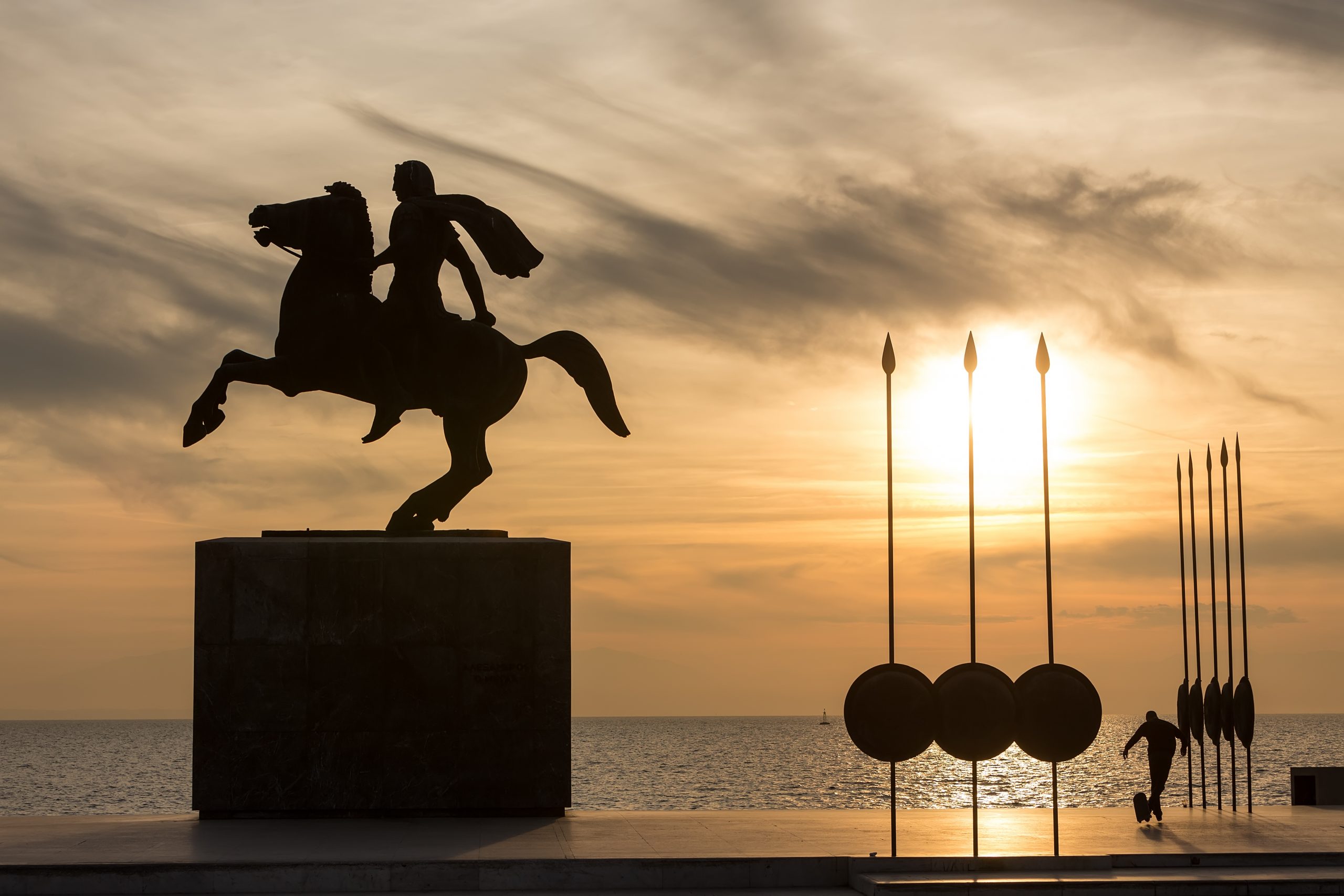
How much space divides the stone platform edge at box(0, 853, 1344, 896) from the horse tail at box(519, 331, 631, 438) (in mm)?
6364

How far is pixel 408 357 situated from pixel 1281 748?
121 m

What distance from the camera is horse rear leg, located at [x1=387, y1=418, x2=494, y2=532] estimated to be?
17281 millimetres

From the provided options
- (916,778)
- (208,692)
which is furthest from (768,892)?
(916,778)

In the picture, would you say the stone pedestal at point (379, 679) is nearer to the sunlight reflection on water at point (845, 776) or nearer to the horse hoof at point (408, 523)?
the horse hoof at point (408, 523)

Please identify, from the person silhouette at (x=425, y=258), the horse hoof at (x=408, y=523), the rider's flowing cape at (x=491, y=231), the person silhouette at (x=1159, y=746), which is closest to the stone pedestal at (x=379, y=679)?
the horse hoof at (x=408, y=523)

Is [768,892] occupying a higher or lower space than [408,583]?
lower

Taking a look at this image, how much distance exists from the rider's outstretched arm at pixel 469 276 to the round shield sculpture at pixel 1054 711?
24.8 ft

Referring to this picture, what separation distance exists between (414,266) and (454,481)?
2520 mm

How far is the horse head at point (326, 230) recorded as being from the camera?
16.9 m

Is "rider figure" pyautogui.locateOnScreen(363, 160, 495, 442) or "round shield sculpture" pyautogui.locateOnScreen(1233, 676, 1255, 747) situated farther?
"round shield sculpture" pyautogui.locateOnScreen(1233, 676, 1255, 747)

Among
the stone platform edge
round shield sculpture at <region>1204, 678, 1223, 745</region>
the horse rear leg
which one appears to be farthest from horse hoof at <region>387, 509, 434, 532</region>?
round shield sculpture at <region>1204, 678, 1223, 745</region>

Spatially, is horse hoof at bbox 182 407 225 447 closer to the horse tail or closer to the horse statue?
the horse statue

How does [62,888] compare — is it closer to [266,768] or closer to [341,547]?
[266,768]

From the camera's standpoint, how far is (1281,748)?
4867 inches
